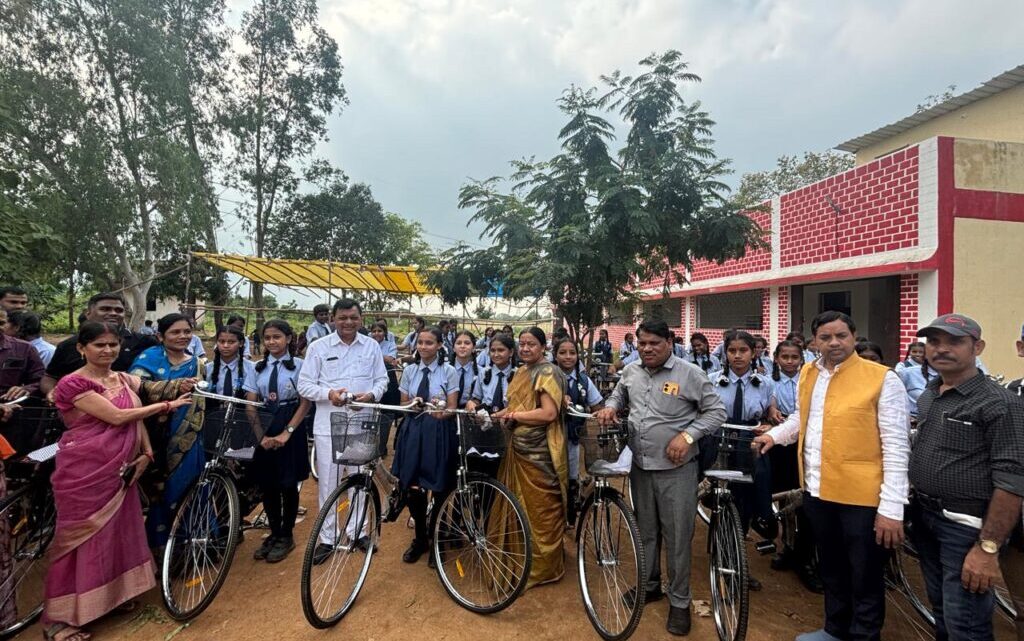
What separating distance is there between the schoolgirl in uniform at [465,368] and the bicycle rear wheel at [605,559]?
1.33 metres

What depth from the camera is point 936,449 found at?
85.5 inches

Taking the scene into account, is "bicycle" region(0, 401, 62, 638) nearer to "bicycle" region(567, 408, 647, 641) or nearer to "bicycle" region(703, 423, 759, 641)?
"bicycle" region(567, 408, 647, 641)

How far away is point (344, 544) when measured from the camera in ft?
9.98

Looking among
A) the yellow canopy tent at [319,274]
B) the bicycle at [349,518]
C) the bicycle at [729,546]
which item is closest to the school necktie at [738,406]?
the bicycle at [729,546]

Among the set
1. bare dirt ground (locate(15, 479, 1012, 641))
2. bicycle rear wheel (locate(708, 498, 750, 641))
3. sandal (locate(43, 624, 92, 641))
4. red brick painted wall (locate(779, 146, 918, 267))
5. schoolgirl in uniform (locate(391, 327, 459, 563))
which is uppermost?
red brick painted wall (locate(779, 146, 918, 267))

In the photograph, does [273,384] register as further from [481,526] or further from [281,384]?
[481,526]

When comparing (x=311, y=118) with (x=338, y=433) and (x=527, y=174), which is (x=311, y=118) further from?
(x=338, y=433)

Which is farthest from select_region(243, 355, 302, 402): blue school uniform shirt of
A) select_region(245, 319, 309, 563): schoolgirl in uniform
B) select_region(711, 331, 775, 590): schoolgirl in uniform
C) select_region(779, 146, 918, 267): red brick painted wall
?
select_region(779, 146, 918, 267): red brick painted wall

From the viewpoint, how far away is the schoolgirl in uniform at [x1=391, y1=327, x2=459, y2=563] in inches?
131

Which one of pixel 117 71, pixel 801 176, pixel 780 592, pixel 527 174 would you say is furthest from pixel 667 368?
pixel 801 176

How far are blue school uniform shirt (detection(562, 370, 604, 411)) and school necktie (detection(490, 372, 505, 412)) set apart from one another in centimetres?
54

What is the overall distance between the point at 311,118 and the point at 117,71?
5.70 m

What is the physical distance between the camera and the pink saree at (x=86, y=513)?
257cm

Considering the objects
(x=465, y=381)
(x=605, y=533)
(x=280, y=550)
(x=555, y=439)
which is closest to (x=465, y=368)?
(x=465, y=381)
